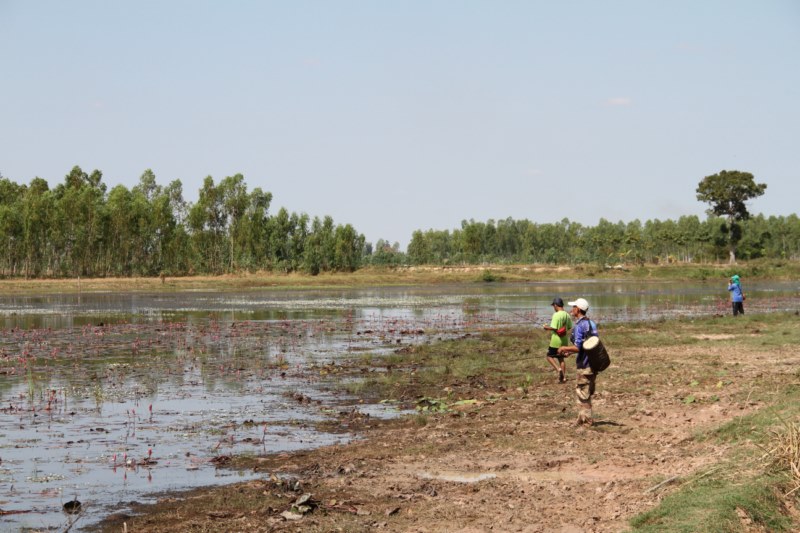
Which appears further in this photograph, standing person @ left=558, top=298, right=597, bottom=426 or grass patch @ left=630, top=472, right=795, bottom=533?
standing person @ left=558, top=298, right=597, bottom=426

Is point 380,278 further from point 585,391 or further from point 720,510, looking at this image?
point 720,510

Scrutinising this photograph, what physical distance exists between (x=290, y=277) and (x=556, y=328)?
8805 cm

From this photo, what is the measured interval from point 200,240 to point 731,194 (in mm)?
76737

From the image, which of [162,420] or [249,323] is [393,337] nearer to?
[249,323]

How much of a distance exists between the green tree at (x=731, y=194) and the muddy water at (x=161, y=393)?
7764 centimetres

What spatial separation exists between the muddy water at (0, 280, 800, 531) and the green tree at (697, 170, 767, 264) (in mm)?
77635

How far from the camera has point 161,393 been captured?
20922mm

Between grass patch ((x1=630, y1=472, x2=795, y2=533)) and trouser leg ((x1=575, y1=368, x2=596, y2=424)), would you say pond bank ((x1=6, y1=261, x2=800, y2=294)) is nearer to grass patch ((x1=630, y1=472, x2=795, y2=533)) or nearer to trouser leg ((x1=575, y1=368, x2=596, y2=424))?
trouser leg ((x1=575, y1=368, x2=596, y2=424))

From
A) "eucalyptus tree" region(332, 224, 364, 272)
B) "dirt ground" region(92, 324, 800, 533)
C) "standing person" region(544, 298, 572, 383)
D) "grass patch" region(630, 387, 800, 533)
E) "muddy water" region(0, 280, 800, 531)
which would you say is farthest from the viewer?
"eucalyptus tree" region(332, 224, 364, 272)

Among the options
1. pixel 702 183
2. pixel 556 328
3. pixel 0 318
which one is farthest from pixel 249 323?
pixel 702 183

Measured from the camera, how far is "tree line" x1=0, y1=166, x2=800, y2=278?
97.8m

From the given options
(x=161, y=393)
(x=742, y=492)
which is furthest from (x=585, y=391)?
(x=161, y=393)

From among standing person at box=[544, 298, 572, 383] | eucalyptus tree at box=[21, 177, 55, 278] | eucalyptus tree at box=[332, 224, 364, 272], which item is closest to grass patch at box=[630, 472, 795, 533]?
standing person at box=[544, 298, 572, 383]

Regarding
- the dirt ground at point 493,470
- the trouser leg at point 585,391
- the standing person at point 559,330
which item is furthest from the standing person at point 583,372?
the standing person at point 559,330
